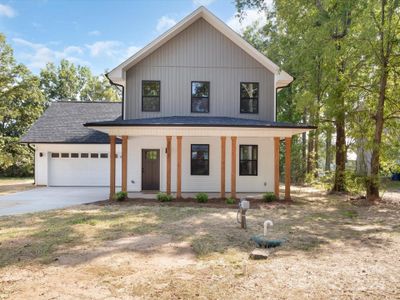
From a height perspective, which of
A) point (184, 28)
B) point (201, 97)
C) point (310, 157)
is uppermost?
point (184, 28)


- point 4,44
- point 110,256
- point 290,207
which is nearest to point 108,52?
point 4,44

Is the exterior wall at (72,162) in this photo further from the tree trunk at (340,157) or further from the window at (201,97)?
the tree trunk at (340,157)

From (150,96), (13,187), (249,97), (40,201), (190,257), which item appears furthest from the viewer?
(13,187)

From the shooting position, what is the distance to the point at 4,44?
2238 cm

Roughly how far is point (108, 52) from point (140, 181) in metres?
26.6

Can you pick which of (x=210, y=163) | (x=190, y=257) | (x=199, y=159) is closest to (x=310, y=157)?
(x=210, y=163)

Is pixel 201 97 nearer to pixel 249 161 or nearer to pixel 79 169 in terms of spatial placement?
pixel 249 161

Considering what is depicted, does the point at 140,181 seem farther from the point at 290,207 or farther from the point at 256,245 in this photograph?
the point at 256,245

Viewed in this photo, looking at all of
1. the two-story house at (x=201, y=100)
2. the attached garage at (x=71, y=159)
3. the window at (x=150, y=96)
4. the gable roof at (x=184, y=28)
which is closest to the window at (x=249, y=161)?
the two-story house at (x=201, y=100)

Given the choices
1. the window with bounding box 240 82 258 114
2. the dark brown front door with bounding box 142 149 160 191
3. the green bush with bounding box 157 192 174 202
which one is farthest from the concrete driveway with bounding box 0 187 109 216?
the window with bounding box 240 82 258 114

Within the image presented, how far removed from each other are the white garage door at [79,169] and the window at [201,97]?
6.07 meters

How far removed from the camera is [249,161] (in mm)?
13945

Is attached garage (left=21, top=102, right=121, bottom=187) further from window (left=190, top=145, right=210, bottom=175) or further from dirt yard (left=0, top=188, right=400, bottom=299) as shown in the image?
dirt yard (left=0, top=188, right=400, bottom=299)

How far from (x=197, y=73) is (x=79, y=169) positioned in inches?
351
